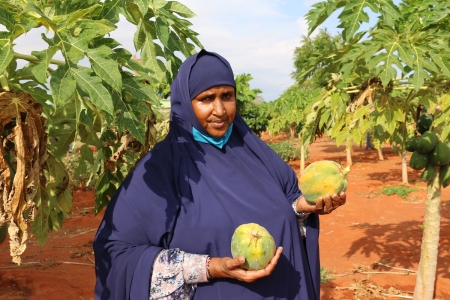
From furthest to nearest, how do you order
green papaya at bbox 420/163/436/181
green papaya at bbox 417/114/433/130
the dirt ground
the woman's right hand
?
the dirt ground < green papaya at bbox 417/114/433/130 < green papaya at bbox 420/163/436/181 < the woman's right hand

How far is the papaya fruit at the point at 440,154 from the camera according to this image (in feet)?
11.0

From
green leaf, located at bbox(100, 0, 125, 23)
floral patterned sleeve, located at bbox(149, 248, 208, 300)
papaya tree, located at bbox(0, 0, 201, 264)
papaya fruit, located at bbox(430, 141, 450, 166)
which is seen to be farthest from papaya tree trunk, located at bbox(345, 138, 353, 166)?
green leaf, located at bbox(100, 0, 125, 23)

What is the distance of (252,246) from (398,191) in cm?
979

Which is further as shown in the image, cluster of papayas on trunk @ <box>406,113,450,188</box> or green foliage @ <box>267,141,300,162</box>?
green foliage @ <box>267,141,300,162</box>

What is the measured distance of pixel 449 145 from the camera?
350 centimetres

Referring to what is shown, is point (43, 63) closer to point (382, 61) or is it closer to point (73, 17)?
point (73, 17)

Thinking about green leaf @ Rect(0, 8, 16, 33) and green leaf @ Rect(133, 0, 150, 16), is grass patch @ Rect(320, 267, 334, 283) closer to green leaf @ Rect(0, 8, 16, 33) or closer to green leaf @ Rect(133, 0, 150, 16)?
green leaf @ Rect(133, 0, 150, 16)

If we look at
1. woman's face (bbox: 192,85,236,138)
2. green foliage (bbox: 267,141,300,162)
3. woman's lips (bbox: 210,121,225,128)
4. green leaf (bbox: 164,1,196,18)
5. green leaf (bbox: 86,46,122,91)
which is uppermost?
green leaf (bbox: 164,1,196,18)

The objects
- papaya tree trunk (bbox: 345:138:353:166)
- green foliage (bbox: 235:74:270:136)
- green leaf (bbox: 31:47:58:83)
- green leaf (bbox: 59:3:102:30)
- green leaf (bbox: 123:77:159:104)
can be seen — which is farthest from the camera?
green foliage (bbox: 235:74:270:136)

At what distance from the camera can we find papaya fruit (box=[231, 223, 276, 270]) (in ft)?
4.95

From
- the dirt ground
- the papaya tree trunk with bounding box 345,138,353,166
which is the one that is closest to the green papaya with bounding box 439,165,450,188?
the papaya tree trunk with bounding box 345,138,353,166

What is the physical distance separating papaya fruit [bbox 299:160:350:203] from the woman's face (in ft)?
1.26

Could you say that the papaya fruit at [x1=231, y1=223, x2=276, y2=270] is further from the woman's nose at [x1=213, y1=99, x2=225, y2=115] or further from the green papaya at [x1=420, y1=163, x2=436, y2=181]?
the green papaya at [x1=420, y1=163, x2=436, y2=181]

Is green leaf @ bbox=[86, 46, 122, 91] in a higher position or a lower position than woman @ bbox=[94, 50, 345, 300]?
higher
